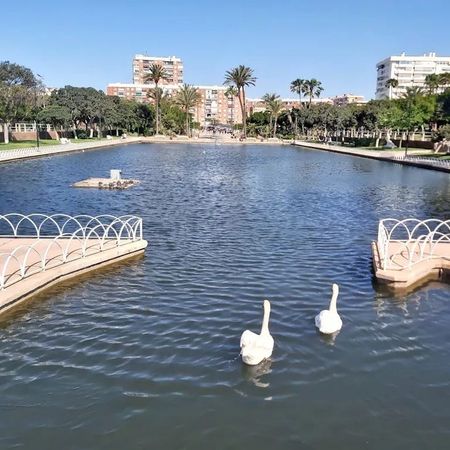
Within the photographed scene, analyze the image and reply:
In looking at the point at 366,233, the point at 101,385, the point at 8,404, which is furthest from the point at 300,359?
the point at 366,233

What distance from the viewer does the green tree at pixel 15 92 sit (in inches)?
2586

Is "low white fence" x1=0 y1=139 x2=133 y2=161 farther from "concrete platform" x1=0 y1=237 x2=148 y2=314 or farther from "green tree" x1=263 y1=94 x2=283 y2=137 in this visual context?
"green tree" x1=263 y1=94 x2=283 y2=137

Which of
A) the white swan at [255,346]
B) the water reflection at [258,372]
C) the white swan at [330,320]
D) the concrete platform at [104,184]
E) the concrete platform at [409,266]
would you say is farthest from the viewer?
the concrete platform at [104,184]

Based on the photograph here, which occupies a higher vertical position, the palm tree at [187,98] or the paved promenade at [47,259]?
the palm tree at [187,98]

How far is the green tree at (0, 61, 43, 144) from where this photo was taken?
65688 millimetres

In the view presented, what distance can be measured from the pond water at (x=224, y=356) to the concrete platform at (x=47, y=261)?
0.31m

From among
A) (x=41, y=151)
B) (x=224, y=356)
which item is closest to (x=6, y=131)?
(x=41, y=151)

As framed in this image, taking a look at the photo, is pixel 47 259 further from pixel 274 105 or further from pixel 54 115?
pixel 274 105

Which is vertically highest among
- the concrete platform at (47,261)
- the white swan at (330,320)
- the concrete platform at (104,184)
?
the concrete platform at (104,184)

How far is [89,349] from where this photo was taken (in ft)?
29.6

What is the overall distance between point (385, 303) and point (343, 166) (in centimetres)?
4277

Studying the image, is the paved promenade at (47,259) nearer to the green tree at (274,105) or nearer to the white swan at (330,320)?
the white swan at (330,320)

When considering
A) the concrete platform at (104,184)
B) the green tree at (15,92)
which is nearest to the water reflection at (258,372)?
the concrete platform at (104,184)

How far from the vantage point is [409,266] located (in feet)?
42.3
